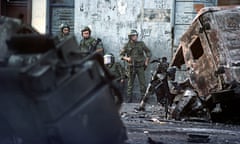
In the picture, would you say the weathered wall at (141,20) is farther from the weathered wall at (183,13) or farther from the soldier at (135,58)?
the soldier at (135,58)

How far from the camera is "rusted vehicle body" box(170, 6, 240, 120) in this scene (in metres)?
9.88

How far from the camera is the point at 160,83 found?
11453 millimetres

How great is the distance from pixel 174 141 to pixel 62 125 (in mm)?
3981

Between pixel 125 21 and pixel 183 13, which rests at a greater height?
pixel 183 13

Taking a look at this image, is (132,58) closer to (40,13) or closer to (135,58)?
(135,58)

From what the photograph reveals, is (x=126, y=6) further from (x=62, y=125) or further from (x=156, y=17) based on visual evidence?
(x=62, y=125)

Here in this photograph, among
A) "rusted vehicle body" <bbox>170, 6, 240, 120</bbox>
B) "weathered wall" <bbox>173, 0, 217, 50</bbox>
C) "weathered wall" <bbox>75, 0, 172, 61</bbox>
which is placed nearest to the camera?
"rusted vehicle body" <bbox>170, 6, 240, 120</bbox>

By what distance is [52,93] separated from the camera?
3.84 meters

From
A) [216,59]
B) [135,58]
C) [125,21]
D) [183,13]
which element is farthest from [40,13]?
[216,59]

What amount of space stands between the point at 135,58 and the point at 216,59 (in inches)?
220

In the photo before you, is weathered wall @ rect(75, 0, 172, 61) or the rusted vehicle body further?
weathered wall @ rect(75, 0, 172, 61)

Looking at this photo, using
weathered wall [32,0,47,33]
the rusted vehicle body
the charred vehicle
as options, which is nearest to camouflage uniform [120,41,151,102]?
weathered wall [32,0,47,33]

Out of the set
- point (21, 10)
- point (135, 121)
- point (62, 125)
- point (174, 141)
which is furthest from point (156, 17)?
point (62, 125)

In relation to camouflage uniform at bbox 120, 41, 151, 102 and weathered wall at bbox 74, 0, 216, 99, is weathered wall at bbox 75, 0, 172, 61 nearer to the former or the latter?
weathered wall at bbox 74, 0, 216, 99
